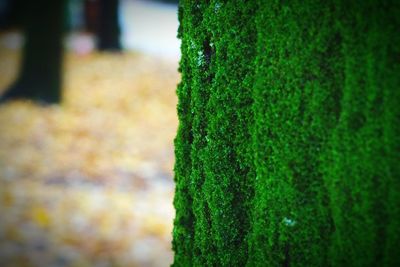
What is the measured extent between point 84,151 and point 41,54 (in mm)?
3266

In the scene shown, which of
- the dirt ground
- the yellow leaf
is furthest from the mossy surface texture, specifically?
the yellow leaf

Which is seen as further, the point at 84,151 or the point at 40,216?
the point at 84,151

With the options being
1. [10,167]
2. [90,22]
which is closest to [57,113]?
[10,167]

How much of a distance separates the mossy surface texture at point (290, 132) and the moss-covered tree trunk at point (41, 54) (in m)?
7.57

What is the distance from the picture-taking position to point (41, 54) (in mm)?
8453

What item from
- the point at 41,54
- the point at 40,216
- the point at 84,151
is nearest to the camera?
the point at 40,216

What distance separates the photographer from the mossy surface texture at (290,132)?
45.5 inches

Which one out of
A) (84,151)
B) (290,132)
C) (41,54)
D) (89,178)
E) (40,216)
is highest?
(41,54)

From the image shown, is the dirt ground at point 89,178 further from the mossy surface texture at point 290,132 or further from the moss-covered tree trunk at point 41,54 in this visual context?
the mossy surface texture at point 290,132

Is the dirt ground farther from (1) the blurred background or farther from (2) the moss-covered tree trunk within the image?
(2) the moss-covered tree trunk

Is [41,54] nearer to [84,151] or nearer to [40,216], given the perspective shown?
[84,151]

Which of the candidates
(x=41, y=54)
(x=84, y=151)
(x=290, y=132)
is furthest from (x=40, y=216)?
(x=41, y=54)

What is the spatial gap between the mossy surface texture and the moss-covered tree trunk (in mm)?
7566

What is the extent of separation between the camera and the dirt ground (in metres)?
4.16
